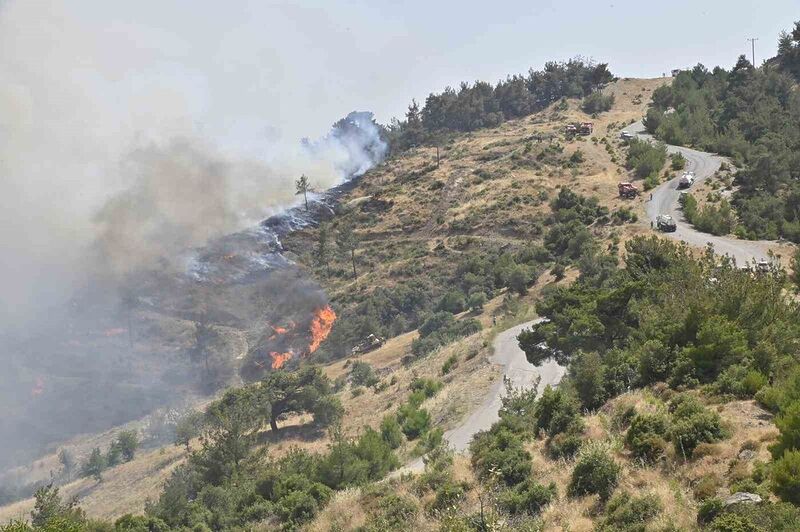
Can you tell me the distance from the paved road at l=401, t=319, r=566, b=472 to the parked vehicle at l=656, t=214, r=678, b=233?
28849 mm

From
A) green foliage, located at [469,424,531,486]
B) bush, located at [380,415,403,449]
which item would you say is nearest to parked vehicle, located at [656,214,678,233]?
bush, located at [380,415,403,449]

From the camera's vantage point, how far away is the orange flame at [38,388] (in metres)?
91.3

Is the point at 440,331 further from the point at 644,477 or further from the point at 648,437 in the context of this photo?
the point at 644,477

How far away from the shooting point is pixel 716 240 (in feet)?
245

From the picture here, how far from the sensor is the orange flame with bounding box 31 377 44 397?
91312mm

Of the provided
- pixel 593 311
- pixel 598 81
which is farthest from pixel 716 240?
pixel 598 81

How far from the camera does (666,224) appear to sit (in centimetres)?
7812

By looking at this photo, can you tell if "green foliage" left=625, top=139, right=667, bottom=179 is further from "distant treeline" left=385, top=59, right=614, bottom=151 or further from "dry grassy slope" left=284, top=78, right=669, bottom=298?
"distant treeline" left=385, top=59, right=614, bottom=151

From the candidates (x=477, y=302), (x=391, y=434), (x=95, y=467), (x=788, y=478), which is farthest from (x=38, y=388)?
(x=788, y=478)

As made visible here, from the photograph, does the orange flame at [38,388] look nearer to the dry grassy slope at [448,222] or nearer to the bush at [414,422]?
the dry grassy slope at [448,222]

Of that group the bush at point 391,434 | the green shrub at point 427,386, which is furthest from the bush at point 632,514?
the green shrub at point 427,386

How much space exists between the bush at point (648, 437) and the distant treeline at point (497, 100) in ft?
481

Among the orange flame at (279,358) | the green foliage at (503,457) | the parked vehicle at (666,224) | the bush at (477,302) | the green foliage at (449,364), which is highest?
the parked vehicle at (666,224)

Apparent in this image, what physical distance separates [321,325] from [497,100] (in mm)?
96740
